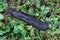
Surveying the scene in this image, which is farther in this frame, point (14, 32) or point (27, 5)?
point (27, 5)

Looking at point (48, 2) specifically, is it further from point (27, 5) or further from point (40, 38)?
point (40, 38)

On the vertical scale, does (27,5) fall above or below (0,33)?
above

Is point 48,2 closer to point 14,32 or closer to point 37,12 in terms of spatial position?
point 37,12

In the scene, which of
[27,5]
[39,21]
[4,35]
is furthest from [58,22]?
[4,35]

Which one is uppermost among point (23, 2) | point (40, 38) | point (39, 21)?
point (23, 2)

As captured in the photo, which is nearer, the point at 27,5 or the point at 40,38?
the point at 40,38

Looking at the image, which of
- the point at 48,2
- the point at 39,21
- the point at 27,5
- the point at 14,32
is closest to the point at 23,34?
the point at 14,32
